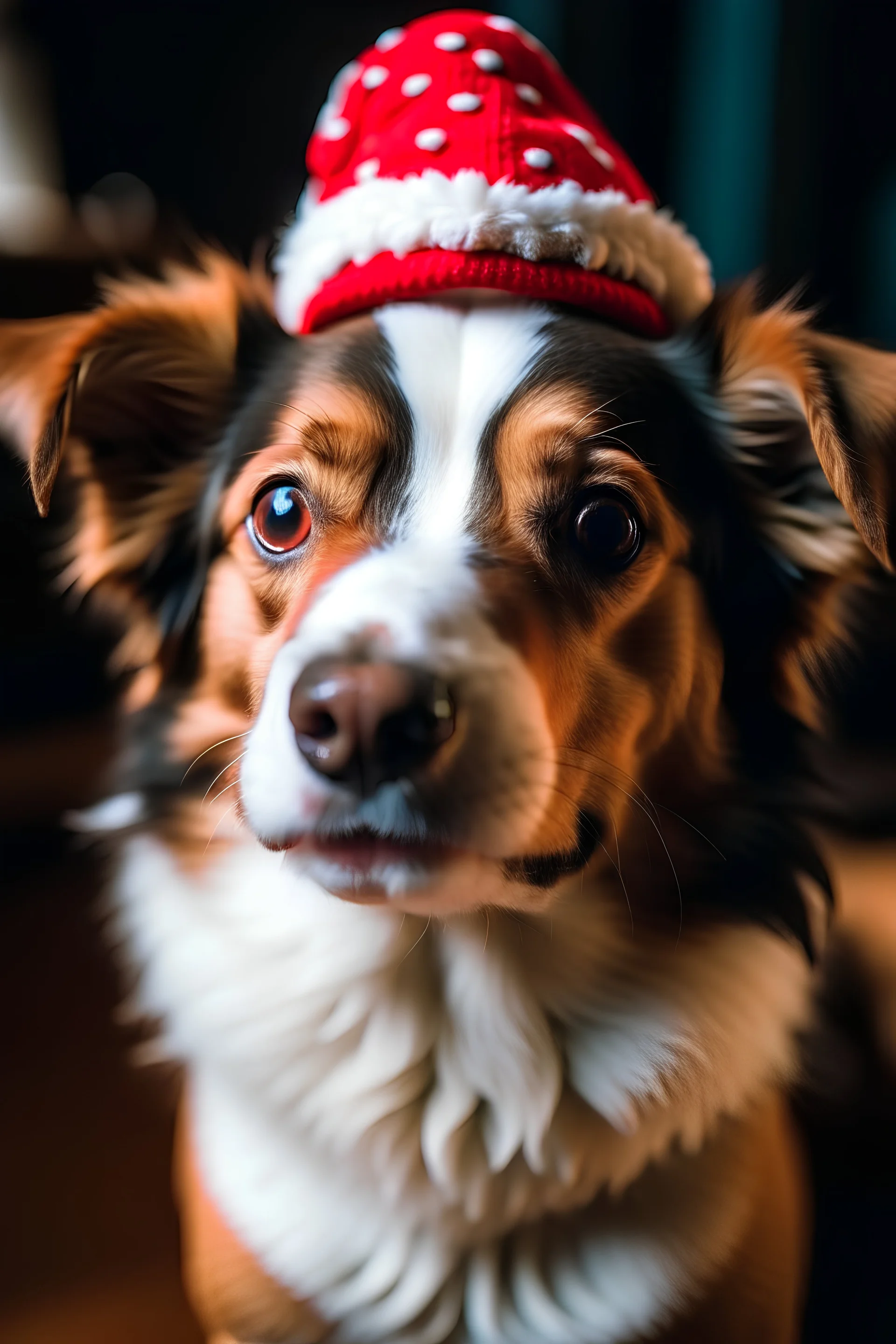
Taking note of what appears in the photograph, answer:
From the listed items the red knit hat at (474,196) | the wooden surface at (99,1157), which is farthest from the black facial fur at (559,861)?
the wooden surface at (99,1157)

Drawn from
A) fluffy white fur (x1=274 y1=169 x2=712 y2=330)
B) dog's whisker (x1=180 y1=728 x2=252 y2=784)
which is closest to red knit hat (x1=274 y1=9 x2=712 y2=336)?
fluffy white fur (x1=274 y1=169 x2=712 y2=330)

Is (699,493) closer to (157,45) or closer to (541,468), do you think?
(541,468)

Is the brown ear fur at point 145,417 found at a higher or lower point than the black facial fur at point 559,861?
higher

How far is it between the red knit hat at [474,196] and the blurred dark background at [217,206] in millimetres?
680

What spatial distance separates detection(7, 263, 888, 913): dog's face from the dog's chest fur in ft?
0.45

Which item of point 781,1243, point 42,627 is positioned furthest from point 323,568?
point 42,627

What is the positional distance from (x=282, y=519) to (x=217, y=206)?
5.94 ft

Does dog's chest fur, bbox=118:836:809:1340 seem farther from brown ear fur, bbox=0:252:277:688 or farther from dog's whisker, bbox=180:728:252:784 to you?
brown ear fur, bbox=0:252:277:688

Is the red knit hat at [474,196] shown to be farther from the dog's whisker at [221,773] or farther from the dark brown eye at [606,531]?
the dog's whisker at [221,773]

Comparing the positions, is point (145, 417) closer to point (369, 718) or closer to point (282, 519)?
point (282, 519)

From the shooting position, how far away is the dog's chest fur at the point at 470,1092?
0.90 m

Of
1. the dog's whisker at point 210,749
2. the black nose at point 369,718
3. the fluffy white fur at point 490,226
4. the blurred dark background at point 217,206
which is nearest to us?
the black nose at point 369,718

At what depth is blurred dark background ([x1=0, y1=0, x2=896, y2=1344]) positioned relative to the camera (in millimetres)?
1515

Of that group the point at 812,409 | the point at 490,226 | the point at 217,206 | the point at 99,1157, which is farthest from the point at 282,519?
the point at 217,206
